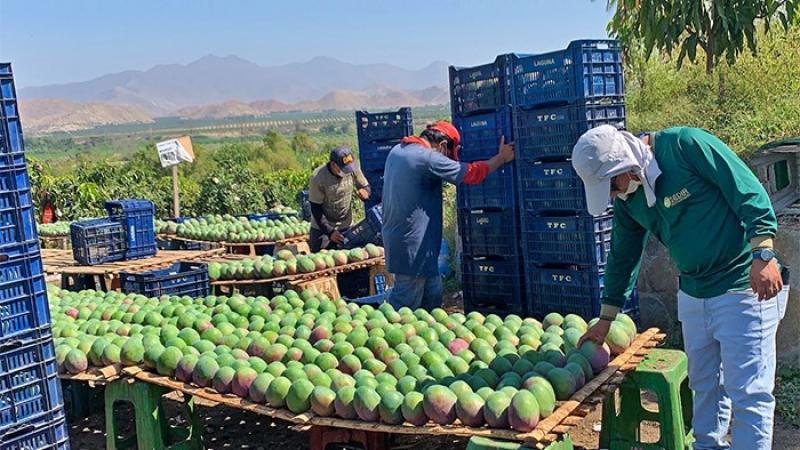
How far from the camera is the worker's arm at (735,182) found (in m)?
3.06

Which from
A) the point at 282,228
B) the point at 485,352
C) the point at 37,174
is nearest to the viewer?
the point at 485,352

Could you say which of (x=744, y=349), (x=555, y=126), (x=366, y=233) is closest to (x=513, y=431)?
(x=744, y=349)

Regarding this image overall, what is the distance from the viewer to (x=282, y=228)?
34.2ft

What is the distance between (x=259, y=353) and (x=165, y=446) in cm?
75

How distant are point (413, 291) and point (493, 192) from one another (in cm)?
101

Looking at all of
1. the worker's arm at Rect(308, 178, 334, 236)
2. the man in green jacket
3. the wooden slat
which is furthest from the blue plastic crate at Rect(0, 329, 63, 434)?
the worker's arm at Rect(308, 178, 334, 236)

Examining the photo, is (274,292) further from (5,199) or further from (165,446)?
(5,199)

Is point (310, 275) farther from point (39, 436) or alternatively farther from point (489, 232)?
point (39, 436)

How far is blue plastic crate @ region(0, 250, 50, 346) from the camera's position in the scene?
11.3 ft

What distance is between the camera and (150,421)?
450 cm

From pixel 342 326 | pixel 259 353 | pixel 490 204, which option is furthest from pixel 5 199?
pixel 490 204

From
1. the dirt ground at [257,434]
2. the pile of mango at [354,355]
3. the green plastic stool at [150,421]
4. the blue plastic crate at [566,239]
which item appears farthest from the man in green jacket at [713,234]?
the green plastic stool at [150,421]

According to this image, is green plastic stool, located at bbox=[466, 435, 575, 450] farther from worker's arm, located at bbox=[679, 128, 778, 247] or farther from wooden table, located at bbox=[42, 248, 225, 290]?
wooden table, located at bbox=[42, 248, 225, 290]

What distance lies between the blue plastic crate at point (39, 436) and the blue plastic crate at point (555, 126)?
350 cm
